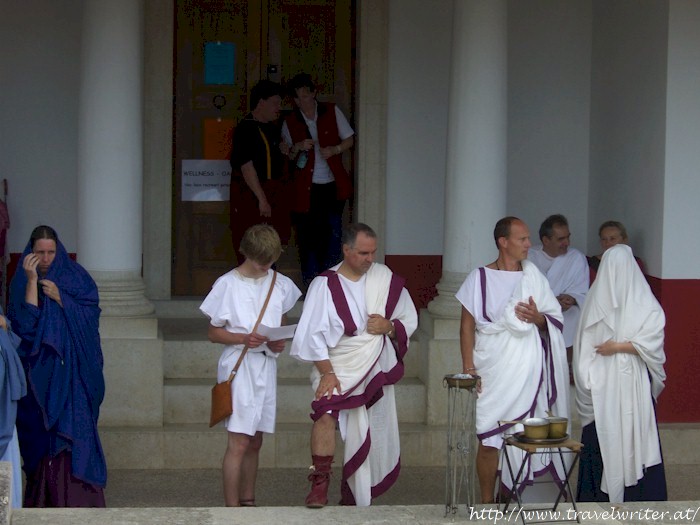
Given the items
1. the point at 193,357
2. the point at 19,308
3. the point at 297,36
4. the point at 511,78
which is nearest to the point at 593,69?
the point at 511,78

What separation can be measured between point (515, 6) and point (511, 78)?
55 centimetres

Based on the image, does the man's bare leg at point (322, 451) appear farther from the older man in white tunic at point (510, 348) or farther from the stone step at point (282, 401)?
the stone step at point (282, 401)

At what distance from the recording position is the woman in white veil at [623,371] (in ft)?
23.0

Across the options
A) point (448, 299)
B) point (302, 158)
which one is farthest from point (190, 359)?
point (448, 299)

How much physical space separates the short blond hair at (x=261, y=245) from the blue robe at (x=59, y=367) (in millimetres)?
952

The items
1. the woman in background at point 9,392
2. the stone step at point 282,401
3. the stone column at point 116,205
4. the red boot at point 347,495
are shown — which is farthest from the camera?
the stone step at point 282,401

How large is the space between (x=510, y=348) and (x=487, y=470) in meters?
0.68

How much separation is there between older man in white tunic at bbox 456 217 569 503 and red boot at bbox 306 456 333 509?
908 millimetres

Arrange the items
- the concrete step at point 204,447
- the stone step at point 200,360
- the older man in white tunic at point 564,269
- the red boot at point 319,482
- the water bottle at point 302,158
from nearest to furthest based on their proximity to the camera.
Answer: the red boot at point 319,482, the concrete step at point 204,447, the older man in white tunic at point 564,269, the stone step at point 200,360, the water bottle at point 302,158

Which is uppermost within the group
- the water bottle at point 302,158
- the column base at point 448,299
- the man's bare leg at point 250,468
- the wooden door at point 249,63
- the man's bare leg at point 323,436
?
the wooden door at point 249,63

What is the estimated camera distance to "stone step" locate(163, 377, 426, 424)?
8867 millimetres

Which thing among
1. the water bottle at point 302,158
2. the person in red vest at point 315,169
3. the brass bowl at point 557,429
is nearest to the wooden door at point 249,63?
the person in red vest at point 315,169

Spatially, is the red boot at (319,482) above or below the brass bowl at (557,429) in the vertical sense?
below

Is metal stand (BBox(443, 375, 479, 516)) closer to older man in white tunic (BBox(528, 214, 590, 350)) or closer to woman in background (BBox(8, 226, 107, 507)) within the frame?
woman in background (BBox(8, 226, 107, 507))
